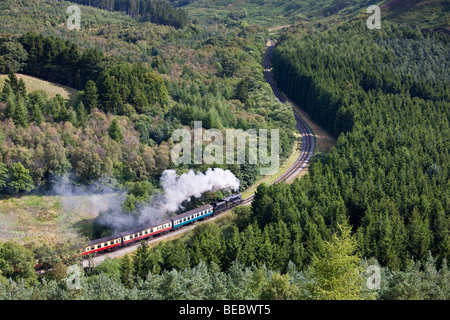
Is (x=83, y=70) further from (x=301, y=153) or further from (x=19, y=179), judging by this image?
(x=301, y=153)

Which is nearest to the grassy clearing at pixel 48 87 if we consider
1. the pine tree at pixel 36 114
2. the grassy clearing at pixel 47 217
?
the pine tree at pixel 36 114

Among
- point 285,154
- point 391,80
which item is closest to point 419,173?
point 285,154

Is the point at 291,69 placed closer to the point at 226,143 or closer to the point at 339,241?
the point at 226,143

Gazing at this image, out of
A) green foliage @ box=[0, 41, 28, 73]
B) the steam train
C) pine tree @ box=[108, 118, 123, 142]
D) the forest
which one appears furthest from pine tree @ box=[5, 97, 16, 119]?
the steam train

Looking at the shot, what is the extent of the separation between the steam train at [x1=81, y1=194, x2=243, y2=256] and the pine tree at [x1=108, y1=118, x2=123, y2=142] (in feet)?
72.1

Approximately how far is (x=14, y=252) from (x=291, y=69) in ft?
339

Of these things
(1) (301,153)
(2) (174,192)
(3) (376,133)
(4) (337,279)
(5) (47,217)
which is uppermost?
(3) (376,133)

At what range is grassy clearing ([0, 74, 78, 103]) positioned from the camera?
8938 centimetres

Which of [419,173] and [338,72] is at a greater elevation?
[338,72]

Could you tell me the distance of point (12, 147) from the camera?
70438 millimetres

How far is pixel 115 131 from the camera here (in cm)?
8038

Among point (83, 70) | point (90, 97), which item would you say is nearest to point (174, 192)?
point (90, 97)

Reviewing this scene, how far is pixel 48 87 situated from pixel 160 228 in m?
46.4

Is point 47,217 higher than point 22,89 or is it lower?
lower
